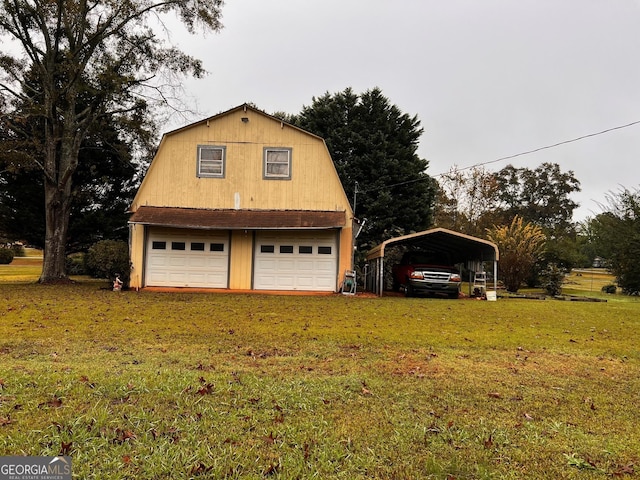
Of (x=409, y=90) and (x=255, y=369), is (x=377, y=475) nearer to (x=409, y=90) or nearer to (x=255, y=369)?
(x=255, y=369)

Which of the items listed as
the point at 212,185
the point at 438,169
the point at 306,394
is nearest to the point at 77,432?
the point at 306,394

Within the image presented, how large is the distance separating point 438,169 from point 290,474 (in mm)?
35309

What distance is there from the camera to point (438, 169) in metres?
35.9

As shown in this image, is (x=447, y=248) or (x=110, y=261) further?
(x=447, y=248)

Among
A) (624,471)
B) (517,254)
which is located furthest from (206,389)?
(517,254)

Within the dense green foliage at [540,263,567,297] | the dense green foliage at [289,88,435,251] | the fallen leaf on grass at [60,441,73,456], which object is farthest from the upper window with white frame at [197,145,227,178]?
the dense green foliage at [540,263,567,297]

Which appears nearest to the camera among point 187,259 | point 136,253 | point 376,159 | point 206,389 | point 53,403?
point 53,403

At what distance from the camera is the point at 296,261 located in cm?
1755

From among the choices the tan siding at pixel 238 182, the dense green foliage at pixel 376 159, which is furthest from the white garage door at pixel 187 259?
the dense green foliage at pixel 376 159

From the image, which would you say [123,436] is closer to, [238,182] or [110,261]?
[110,261]

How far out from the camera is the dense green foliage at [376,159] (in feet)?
88.9

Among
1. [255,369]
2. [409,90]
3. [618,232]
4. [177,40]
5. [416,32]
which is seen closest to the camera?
[255,369]

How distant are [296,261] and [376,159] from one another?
11.9 meters

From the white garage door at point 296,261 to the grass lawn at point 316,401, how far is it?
363 inches
